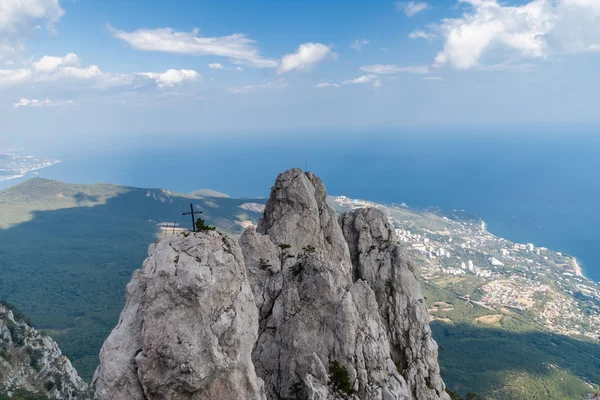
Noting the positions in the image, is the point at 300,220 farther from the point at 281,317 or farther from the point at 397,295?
the point at 281,317

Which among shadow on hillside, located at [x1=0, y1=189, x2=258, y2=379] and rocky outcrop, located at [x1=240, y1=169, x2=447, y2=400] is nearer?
rocky outcrop, located at [x1=240, y1=169, x2=447, y2=400]

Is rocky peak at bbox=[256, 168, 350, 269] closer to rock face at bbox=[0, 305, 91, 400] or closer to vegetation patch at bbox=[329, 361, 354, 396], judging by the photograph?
vegetation patch at bbox=[329, 361, 354, 396]

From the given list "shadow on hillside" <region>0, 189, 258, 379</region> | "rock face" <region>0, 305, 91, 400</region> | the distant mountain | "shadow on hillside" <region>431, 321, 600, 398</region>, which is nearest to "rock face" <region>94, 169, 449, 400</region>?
"rock face" <region>0, 305, 91, 400</region>

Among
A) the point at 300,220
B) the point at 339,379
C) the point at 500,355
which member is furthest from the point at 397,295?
the point at 500,355

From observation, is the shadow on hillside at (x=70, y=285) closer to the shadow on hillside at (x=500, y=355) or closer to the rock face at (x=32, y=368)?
the rock face at (x=32, y=368)

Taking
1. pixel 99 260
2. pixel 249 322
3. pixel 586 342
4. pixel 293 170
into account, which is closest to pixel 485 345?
pixel 586 342

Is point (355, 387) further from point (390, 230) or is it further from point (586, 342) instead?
point (586, 342)
